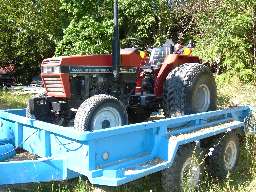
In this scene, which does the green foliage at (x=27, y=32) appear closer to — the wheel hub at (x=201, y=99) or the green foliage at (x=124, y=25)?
the green foliage at (x=124, y=25)

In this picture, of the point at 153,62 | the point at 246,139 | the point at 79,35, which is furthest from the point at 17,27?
the point at 246,139

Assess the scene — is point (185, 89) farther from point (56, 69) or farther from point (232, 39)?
point (232, 39)

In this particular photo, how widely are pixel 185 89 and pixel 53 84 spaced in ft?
5.18

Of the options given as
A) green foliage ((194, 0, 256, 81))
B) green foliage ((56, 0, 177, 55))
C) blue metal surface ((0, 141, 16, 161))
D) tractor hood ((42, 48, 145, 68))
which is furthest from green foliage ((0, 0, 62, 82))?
blue metal surface ((0, 141, 16, 161))

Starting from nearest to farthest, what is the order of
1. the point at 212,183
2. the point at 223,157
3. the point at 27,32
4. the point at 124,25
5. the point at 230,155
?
the point at 212,183
the point at 223,157
the point at 230,155
the point at 124,25
the point at 27,32

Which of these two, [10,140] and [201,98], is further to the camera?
[201,98]

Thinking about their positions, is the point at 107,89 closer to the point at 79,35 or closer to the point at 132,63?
the point at 132,63

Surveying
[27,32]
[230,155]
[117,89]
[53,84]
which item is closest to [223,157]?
[230,155]

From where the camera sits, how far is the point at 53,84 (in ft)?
15.8

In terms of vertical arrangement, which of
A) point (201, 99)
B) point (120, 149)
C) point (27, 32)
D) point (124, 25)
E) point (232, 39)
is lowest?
point (120, 149)

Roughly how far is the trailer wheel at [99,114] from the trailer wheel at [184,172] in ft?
2.37

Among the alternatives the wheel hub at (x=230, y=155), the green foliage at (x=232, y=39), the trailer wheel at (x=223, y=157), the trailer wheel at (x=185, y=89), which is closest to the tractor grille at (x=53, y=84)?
the trailer wheel at (x=185, y=89)

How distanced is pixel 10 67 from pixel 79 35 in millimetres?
6093

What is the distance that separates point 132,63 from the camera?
17.4 feet
